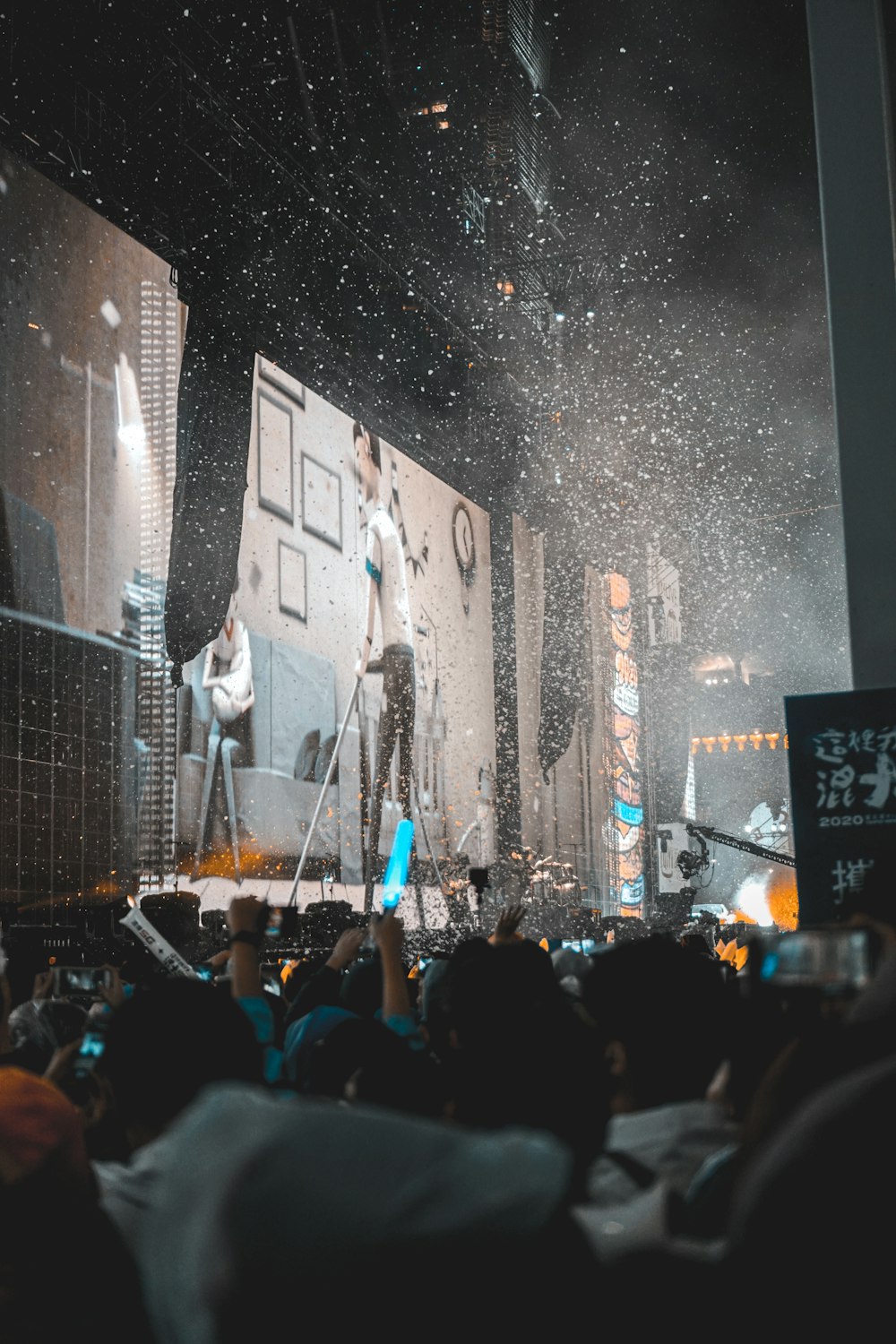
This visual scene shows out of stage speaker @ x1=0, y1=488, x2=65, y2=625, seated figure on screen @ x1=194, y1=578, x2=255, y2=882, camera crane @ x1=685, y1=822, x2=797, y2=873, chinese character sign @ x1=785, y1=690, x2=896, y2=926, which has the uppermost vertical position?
stage speaker @ x1=0, y1=488, x2=65, y2=625

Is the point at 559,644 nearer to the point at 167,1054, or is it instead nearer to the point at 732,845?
the point at 732,845

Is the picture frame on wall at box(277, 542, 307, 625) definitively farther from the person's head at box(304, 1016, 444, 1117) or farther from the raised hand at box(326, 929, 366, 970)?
the person's head at box(304, 1016, 444, 1117)

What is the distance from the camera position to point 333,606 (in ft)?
55.8

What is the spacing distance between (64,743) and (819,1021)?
11.0 metres

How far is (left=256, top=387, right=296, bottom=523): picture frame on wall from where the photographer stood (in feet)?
50.5

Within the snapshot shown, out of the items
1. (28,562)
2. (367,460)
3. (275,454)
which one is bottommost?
(28,562)

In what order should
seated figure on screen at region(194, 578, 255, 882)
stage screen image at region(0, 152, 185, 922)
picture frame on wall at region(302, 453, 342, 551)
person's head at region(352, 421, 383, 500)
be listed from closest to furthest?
stage screen image at region(0, 152, 185, 922)
seated figure on screen at region(194, 578, 255, 882)
picture frame on wall at region(302, 453, 342, 551)
person's head at region(352, 421, 383, 500)

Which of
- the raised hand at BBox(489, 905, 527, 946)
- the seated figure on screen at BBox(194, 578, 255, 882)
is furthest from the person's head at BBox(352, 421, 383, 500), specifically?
the raised hand at BBox(489, 905, 527, 946)

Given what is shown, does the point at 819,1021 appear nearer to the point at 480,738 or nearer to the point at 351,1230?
the point at 351,1230

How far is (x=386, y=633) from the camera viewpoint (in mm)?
18609

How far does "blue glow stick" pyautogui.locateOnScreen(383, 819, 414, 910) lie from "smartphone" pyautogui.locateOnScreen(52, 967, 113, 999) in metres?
13.1

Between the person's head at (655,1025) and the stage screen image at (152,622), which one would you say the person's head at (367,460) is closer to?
the stage screen image at (152,622)

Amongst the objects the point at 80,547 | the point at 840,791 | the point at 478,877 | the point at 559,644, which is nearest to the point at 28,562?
the point at 80,547

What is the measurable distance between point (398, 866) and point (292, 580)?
3634 mm
